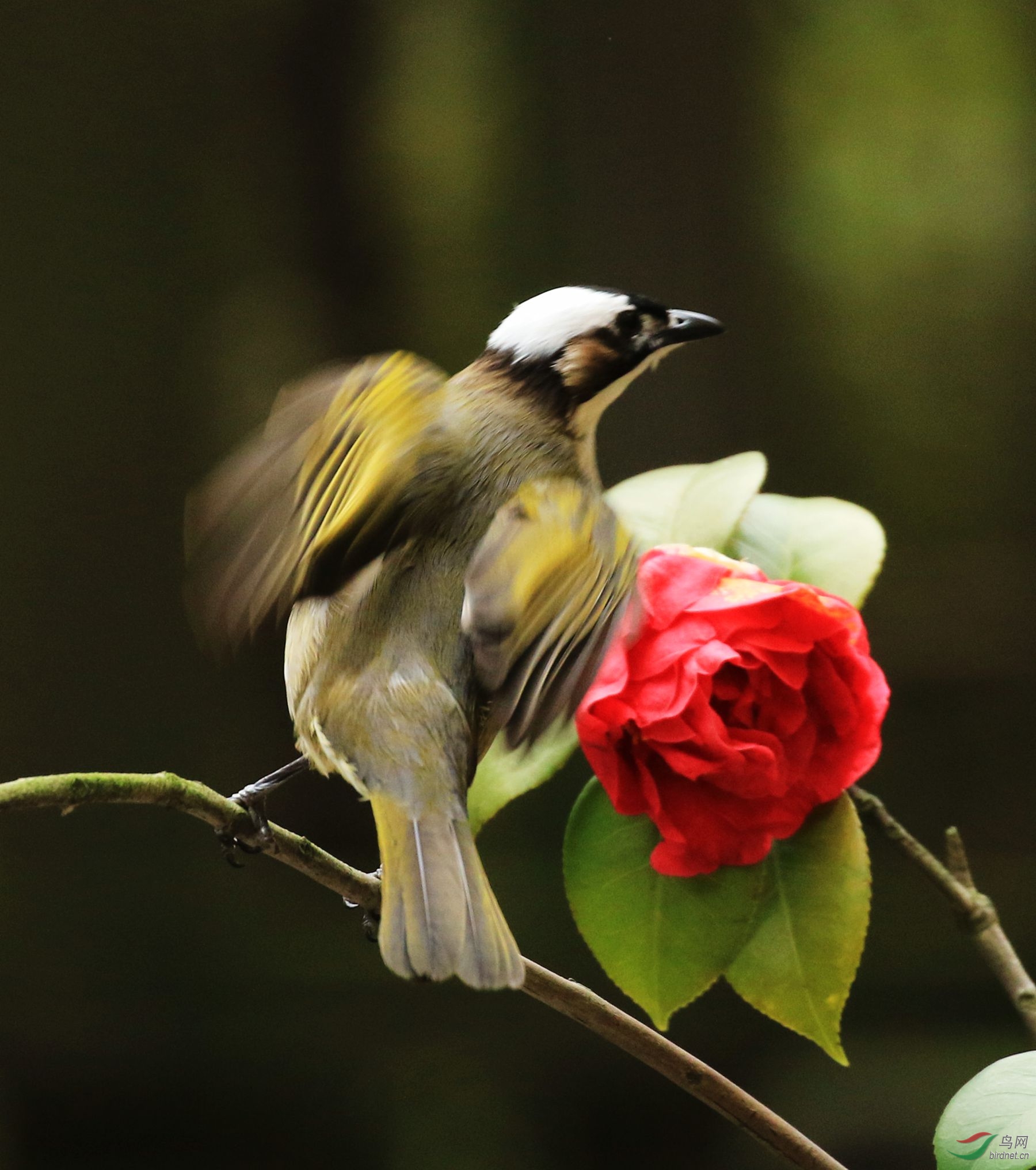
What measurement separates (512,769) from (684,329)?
0.27 meters

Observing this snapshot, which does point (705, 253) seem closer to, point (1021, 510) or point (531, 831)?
point (1021, 510)

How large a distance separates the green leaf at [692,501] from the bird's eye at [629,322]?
103 mm

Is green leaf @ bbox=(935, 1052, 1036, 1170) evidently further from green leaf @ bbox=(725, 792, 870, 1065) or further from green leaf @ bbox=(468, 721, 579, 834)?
green leaf @ bbox=(468, 721, 579, 834)

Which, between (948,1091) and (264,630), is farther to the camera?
(948,1091)

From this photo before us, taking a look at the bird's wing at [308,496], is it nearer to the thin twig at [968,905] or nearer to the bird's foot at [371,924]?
the bird's foot at [371,924]

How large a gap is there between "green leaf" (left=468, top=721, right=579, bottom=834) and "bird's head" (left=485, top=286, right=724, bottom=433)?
20 centimetres

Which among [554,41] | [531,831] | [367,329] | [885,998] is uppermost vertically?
[554,41]

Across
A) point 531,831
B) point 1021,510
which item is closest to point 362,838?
point 531,831

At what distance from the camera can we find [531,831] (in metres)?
1.58

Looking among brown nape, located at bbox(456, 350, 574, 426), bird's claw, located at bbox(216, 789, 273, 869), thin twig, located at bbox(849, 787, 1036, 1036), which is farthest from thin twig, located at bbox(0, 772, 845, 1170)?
brown nape, located at bbox(456, 350, 574, 426)

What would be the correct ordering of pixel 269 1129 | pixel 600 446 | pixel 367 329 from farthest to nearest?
1. pixel 269 1129
2. pixel 367 329
3. pixel 600 446

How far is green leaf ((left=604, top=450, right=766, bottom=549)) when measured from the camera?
2.00ft

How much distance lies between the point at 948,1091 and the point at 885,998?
0.13 metres

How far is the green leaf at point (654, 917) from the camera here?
1.81ft
